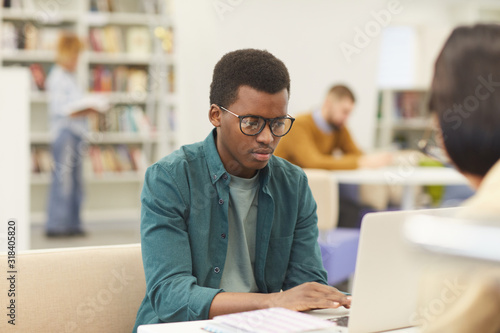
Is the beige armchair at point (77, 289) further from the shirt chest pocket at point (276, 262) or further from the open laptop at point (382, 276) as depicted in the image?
the open laptop at point (382, 276)

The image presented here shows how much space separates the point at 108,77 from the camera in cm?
631

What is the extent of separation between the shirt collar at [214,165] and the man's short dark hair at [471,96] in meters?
0.76

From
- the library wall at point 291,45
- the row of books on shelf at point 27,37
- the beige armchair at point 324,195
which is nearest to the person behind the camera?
the beige armchair at point 324,195

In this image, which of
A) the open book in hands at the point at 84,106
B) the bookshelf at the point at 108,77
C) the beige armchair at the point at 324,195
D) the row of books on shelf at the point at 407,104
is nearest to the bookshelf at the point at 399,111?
the row of books on shelf at the point at 407,104

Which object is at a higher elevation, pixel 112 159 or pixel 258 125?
pixel 258 125

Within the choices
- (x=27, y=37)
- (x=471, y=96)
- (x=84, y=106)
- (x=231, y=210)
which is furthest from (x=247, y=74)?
(x=27, y=37)

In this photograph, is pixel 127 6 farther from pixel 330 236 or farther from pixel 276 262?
pixel 276 262

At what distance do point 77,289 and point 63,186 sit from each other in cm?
423

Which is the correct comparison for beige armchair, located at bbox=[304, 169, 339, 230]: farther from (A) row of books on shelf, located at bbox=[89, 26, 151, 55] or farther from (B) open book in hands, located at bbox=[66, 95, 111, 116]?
(A) row of books on shelf, located at bbox=[89, 26, 151, 55]

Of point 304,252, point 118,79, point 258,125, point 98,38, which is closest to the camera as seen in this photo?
point 258,125

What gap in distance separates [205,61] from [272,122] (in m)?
2.85

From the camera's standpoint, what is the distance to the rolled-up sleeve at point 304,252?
1603mm

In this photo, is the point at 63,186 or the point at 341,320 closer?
the point at 341,320

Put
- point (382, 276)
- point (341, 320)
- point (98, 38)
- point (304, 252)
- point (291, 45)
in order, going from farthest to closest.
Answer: point (98, 38)
point (291, 45)
point (304, 252)
point (341, 320)
point (382, 276)
